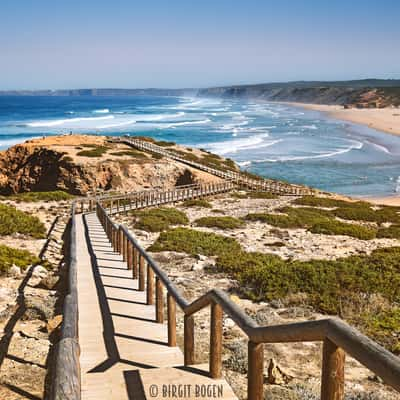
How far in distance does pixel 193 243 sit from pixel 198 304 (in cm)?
1047

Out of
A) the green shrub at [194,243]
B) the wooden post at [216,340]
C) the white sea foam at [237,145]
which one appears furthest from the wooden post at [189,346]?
the white sea foam at [237,145]

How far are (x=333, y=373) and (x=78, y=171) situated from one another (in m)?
31.1

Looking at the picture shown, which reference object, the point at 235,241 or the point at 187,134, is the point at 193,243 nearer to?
the point at 235,241

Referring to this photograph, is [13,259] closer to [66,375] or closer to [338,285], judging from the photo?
[338,285]

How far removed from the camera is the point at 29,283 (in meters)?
10.5

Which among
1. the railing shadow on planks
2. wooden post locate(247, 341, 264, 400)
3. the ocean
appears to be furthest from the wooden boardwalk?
the ocean

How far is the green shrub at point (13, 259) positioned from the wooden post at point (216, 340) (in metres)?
7.98

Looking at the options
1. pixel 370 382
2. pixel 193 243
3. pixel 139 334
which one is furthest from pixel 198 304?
pixel 193 243

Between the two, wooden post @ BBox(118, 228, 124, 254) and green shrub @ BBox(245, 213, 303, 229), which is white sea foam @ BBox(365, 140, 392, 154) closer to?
green shrub @ BBox(245, 213, 303, 229)

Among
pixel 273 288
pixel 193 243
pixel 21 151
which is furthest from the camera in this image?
pixel 21 151

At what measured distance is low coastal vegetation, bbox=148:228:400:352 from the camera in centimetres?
865

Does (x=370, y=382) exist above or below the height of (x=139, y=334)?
below

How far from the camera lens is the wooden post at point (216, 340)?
4723mm

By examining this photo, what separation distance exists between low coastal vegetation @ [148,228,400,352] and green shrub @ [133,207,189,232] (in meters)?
6.03
